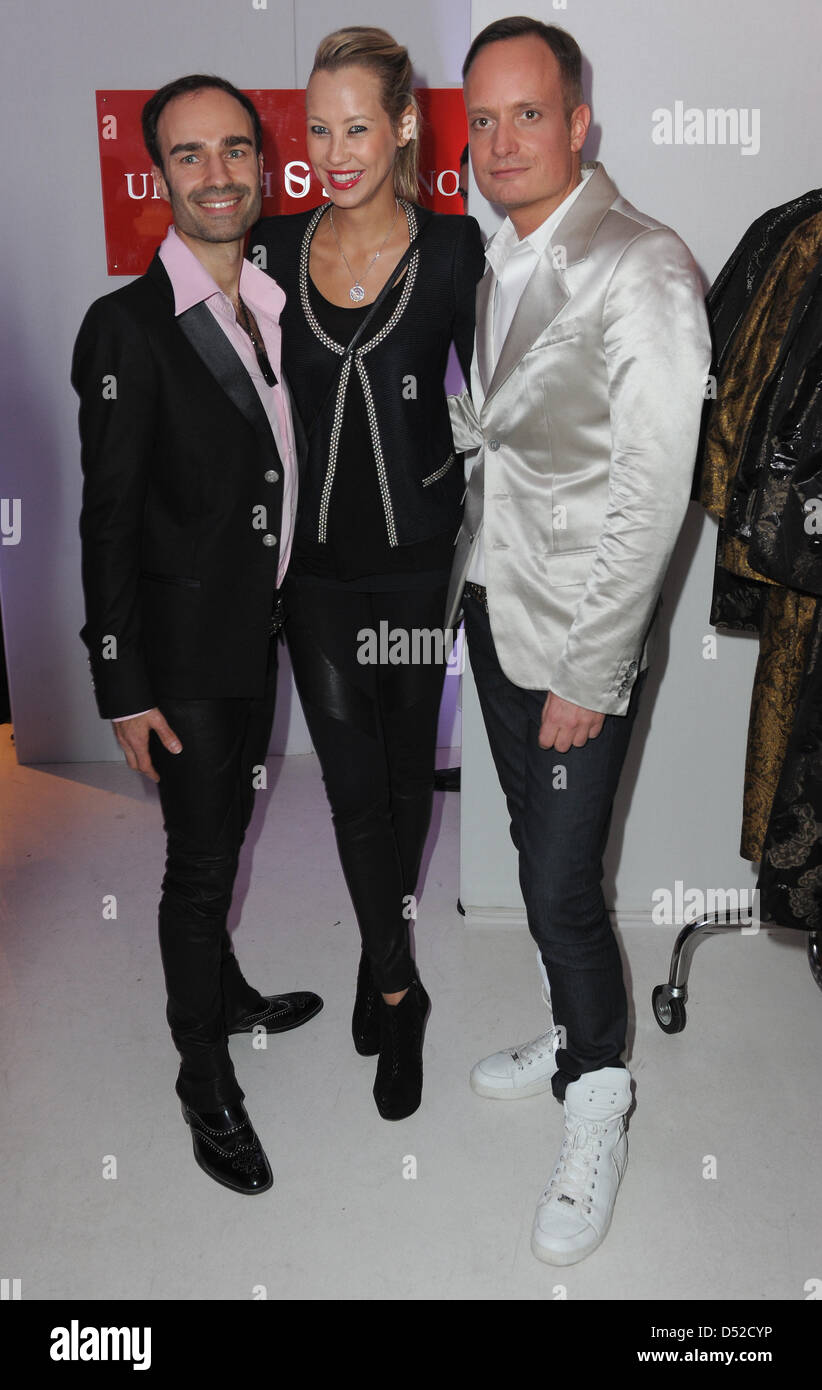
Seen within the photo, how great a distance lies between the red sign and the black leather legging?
1.81m

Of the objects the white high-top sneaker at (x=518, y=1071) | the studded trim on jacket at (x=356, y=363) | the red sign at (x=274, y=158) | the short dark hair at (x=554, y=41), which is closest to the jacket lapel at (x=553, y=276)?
the short dark hair at (x=554, y=41)

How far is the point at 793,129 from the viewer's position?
2.21 metres

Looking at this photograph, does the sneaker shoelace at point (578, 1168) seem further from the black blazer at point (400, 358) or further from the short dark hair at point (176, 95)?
the short dark hair at point (176, 95)

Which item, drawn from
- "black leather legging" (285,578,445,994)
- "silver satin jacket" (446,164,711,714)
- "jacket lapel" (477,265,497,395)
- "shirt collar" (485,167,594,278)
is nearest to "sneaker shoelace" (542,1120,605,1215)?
"black leather legging" (285,578,445,994)

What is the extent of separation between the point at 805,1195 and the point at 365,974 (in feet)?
2.80

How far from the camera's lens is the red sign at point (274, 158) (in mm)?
3268

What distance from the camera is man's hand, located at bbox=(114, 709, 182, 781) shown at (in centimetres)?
174

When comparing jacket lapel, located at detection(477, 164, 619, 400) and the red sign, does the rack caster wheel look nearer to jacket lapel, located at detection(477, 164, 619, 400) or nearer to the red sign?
jacket lapel, located at detection(477, 164, 619, 400)

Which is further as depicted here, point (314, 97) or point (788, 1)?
point (788, 1)

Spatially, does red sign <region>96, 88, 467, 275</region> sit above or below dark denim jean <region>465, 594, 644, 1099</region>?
above

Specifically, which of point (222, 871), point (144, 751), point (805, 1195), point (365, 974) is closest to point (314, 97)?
point (144, 751)

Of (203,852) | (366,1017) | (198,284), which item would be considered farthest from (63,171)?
(366,1017)

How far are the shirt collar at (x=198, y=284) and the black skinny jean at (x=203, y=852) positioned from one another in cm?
53
